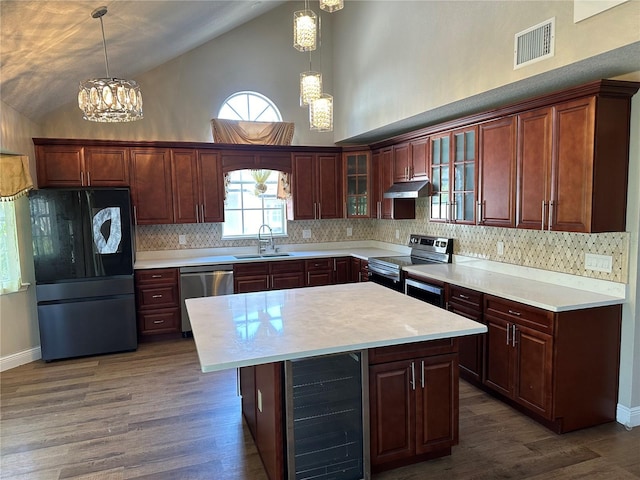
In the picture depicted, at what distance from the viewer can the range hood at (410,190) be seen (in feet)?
15.0

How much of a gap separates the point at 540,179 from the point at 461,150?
3.32ft

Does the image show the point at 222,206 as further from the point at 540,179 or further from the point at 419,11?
the point at 540,179

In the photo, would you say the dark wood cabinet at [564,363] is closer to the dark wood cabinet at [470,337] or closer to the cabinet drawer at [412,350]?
the dark wood cabinet at [470,337]

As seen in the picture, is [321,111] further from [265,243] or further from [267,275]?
[265,243]

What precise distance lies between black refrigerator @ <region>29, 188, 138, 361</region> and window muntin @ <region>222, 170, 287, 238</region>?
1580 mm

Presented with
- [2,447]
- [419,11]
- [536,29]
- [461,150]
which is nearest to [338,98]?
[419,11]

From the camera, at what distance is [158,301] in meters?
5.01

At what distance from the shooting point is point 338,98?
6.05 metres

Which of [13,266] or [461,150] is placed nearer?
[461,150]

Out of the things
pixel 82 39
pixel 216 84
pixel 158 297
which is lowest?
pixel 158 297

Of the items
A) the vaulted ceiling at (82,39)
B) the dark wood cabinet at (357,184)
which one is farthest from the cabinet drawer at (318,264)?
the vaulted ceiling at (82,39)

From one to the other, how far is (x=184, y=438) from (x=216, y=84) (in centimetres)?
446

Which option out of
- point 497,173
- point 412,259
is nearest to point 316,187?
point 412,259

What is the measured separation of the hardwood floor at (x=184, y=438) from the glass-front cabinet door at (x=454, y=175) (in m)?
1.61
